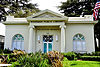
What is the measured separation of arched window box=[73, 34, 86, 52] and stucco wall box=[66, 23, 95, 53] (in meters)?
0.55

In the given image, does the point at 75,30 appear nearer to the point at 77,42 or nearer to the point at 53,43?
the point at 77,42

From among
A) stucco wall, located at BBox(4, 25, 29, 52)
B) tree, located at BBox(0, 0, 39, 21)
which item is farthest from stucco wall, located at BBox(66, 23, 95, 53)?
tree, located at BBox(0, 0, 39, 21)

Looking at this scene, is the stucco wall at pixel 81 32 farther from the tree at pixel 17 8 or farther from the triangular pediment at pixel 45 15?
the tree at pixel 17 8

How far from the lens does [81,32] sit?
742 inches

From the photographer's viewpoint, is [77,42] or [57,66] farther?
[77,42]

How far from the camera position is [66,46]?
18.6 metres

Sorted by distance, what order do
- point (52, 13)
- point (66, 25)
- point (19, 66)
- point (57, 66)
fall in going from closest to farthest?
1. point (19, 66)
2. point (57, 66)
3. point (52, 13)
4. point (66, 25)

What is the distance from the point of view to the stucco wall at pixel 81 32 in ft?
60.2

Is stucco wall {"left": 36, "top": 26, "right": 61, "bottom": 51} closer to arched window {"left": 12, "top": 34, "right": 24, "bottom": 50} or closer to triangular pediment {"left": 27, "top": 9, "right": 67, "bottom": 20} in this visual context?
triangular pediment {"left": 27, "top": 9, "right": 67, "bottom": 20}

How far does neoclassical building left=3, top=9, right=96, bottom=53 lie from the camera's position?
1792 centimetres

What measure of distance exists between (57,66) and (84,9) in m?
28.3

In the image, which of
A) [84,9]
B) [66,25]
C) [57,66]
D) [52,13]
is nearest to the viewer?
[57,66]

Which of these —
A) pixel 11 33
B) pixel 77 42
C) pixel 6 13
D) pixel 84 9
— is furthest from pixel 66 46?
pixel 6 13

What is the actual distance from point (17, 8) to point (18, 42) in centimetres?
1900
